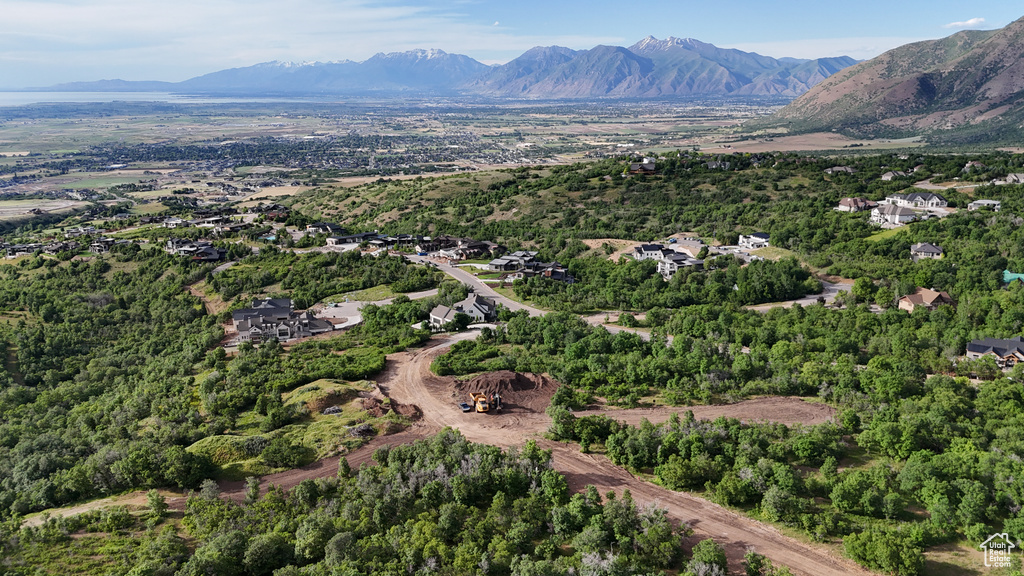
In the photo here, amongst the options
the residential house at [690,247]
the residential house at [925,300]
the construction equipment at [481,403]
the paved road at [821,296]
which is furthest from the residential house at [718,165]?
the construction equipment at [481,403]

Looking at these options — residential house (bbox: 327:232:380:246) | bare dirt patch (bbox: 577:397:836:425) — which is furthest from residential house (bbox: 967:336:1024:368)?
residential house (bbox: 327:232:380:246)

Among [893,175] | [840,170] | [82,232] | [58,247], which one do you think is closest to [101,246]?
[58,247]

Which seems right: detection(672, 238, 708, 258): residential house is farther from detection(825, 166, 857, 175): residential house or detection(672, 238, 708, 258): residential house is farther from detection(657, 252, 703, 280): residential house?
detection(825, 166, 857, 175): residential house

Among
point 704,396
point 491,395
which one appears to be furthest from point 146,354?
point 704,396

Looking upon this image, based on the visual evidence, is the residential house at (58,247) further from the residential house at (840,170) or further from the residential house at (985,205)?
the residential house at (985,205)

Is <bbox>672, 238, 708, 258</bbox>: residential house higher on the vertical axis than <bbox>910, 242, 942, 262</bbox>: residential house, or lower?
lower

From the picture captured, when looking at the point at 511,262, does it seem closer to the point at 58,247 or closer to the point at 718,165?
the point at 718,165
